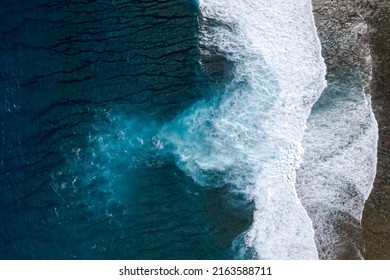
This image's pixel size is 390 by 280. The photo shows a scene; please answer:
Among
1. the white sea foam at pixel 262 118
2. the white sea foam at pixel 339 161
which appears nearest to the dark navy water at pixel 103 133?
the white sea foam at pixel 262 118

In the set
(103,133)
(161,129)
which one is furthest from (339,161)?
(103,133)

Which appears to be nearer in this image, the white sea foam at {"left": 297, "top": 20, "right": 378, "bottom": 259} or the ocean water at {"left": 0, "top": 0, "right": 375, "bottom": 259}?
the ocean water at {"left": 0, "top": 0, "right": 375, "bottom": 259}

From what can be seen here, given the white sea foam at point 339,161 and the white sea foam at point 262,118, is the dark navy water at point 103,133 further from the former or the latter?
the white sea foam at point 339,161

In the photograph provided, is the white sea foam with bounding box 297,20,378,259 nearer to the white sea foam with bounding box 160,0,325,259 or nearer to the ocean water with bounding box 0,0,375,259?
the ocean water with bounding box 0,0,375,259

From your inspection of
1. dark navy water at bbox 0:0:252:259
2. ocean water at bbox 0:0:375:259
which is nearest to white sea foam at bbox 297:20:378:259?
ocean water at bbox 0:0:375:259

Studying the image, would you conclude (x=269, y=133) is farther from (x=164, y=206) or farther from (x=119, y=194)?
(x=119, y=194)

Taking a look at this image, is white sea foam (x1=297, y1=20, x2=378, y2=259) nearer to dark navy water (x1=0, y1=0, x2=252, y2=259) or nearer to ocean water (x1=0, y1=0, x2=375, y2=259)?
ocean water (x1=0, y1=0, x2=375, y2=259)

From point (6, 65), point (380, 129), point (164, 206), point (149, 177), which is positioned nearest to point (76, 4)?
point (6, 65)

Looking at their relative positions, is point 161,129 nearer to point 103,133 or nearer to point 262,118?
point 103,133
